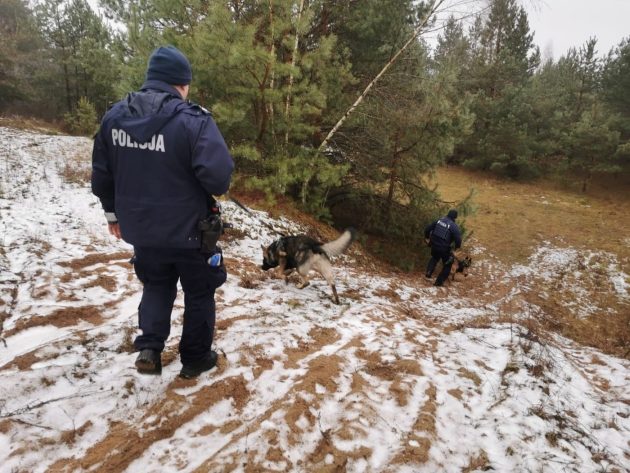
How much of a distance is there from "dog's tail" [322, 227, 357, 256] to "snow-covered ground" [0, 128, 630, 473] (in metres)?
0.75

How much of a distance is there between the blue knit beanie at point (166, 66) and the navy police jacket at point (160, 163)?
59 millimetres

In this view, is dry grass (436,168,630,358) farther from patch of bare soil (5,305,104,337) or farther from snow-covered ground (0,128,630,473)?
patch of bare soil (5,305,104,337)

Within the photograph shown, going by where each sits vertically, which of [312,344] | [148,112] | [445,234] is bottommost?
[312,344]

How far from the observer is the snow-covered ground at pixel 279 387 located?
2367mm

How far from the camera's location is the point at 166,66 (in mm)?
2500

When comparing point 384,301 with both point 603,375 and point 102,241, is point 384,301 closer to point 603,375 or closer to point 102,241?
point 603,375

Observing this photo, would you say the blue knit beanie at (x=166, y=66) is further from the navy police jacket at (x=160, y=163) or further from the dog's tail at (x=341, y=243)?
the dog's tail at (x=341, y=243)

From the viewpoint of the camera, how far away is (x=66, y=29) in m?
22.8

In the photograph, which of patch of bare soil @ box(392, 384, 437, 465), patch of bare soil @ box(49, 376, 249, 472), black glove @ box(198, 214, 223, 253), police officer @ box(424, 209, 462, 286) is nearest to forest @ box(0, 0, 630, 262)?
police officer @ box(424, 209, 462, 286)

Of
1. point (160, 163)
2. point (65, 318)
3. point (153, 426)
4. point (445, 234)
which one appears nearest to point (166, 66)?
point (160, 163)

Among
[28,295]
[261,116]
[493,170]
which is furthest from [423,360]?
[493,170]

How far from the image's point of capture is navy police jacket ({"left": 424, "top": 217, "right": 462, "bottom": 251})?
28.0 feet

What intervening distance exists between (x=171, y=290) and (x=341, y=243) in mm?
3097

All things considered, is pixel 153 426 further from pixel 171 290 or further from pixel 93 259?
pixel 93 259
